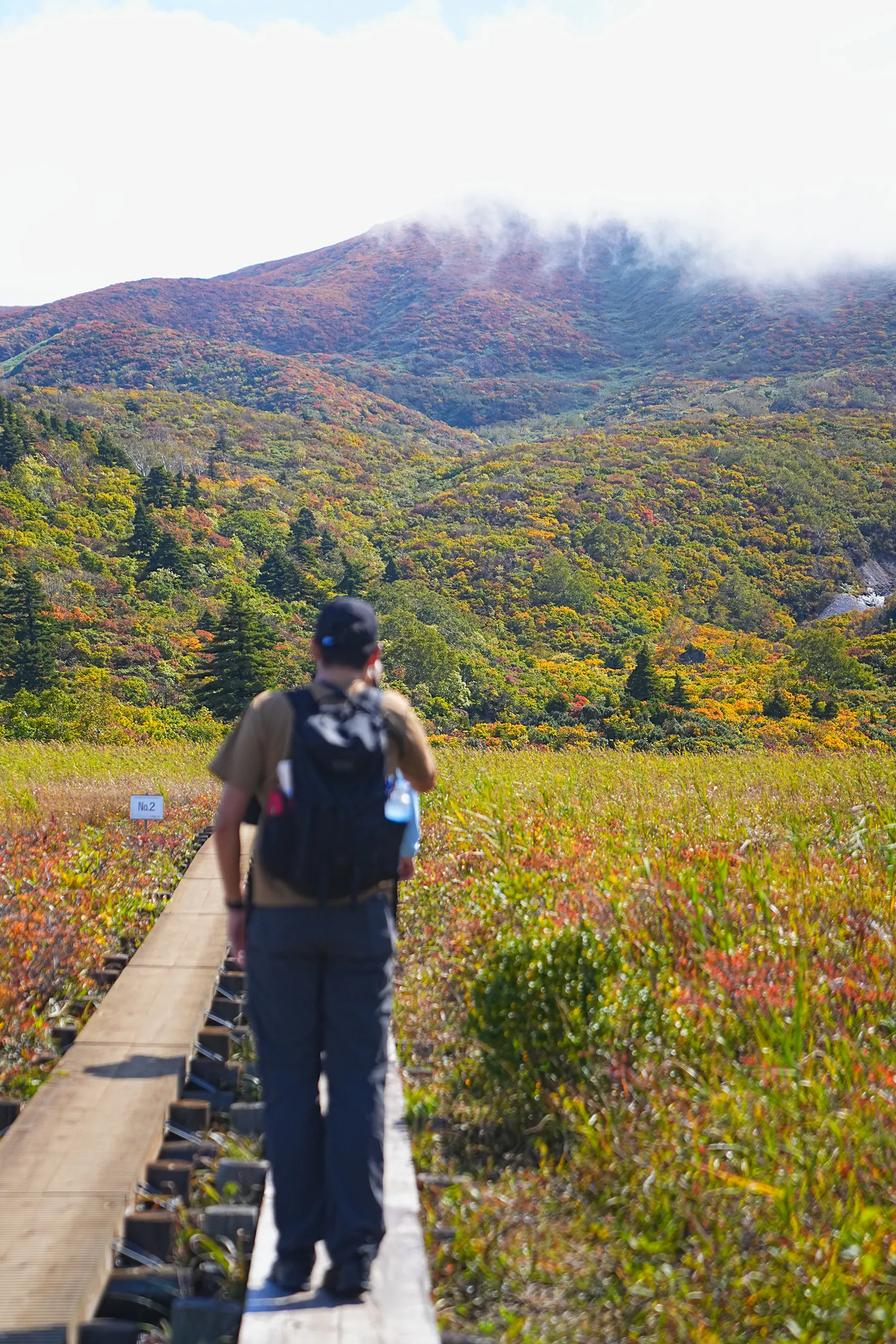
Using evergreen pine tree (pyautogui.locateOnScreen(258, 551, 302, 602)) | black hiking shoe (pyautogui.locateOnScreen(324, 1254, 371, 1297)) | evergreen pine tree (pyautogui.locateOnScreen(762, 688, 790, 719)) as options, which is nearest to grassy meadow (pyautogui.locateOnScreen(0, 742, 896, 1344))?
black hiking shoe (pyautogui.locateOnScreen(324, 1254, 371, 1297))

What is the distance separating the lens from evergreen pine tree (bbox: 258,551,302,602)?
127 ft

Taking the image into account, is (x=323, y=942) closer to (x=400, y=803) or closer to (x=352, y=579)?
(x=400, y=803)

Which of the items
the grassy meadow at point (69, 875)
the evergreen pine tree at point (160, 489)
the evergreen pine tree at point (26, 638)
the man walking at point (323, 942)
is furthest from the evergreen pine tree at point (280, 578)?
the man walking at point (323, 942)

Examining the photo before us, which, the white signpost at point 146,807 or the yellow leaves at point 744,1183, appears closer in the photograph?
the yellow leaves at point 744,1183

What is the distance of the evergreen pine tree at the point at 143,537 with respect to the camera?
3881 cm

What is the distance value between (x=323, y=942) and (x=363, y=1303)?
0.90 meters

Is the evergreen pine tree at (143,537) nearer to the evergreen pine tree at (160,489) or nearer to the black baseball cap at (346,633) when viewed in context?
the evergreen pine tree at (160,489)

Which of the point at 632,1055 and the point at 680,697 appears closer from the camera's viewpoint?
the point at 632,1055

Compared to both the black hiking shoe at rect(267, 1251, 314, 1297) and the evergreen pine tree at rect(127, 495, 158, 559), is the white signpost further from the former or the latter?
the evergreen pine tree at rect(127, 495, 158, 559)

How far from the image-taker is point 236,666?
26.4 m

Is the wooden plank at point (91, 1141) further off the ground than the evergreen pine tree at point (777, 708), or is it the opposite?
the wooden plank at point (91, 1141)

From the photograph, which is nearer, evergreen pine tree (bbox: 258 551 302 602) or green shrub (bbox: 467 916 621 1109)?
green shrub (bbox: 467 916 621 1109)

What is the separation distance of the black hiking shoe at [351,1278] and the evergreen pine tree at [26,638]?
1035 inches

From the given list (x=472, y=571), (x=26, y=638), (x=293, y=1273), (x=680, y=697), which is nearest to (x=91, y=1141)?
(x=293, y=1273)
